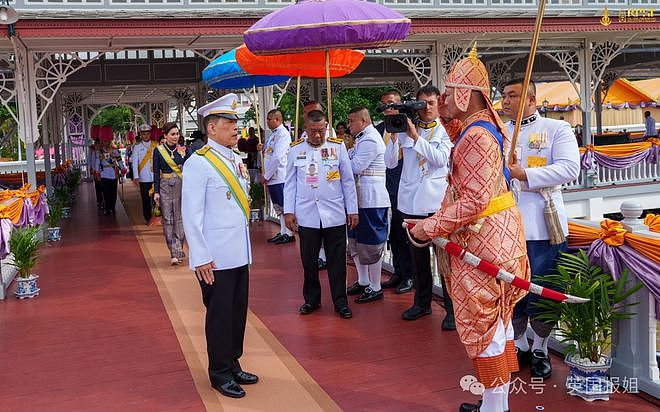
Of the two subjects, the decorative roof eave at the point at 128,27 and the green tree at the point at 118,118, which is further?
the green tree at the point at 118,118

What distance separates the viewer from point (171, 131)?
877cm

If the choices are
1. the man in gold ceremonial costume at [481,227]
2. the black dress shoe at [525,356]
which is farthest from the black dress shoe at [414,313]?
the man in gold ceremonial costume at [481,227]

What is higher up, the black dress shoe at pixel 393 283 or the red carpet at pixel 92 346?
the black dress shoe at pixel 393 283

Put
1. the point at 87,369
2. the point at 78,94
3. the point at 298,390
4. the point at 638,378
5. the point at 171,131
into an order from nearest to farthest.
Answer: the point at 638,378, the point at 298,390, the point at 87,369, the point at 171,131, the point at 78,94

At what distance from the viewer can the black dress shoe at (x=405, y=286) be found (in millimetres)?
6898

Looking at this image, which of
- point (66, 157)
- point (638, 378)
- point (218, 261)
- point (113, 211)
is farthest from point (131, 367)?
point (66, 157)

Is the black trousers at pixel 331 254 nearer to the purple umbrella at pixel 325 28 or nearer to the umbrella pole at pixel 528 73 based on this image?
the purple umbrella at pixel 325 28

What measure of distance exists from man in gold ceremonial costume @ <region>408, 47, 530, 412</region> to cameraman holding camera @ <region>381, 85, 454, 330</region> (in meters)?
1.42

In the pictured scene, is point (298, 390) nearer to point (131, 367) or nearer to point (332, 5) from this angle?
point (131, 367)

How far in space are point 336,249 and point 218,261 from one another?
1814 millimetres

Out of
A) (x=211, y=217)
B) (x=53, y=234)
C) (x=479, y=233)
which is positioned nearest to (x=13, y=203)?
(x=53, y=234)

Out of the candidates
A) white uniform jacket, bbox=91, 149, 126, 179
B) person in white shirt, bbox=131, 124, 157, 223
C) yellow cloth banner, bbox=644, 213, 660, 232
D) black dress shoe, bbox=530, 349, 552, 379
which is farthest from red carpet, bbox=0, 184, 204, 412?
white uniform jacket, bbox=91, 149, 126, 179

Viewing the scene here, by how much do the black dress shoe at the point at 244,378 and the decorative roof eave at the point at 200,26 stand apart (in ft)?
25.4

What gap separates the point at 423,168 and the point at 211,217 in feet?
6.68
